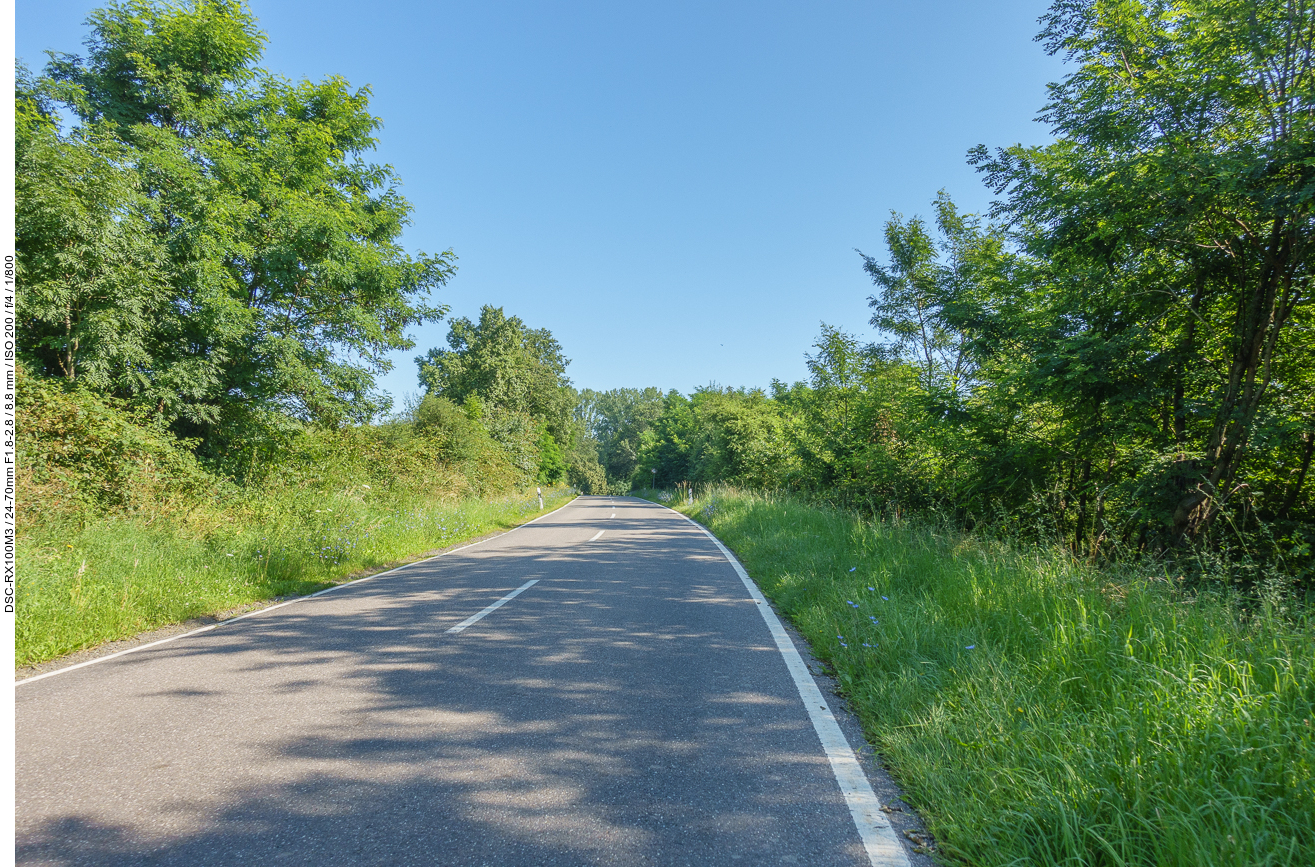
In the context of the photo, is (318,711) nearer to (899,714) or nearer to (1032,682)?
(899,714)

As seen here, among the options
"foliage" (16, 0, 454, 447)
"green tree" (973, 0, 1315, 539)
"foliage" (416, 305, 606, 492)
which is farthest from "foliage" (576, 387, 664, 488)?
"green tree" (973, 0, 1315, 539)

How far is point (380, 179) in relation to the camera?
15781mm

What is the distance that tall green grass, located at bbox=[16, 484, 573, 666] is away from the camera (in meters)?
5.74

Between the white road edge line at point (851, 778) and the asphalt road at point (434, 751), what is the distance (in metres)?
0.07

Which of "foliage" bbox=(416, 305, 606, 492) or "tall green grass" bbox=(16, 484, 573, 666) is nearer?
"tall green grass" bbox=(16, 484, 573, 666)

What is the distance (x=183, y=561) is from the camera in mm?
7809

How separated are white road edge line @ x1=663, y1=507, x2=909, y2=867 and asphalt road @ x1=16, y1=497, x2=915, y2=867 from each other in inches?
2.9

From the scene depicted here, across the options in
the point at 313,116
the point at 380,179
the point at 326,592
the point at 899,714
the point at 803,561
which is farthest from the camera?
the point at 380,179

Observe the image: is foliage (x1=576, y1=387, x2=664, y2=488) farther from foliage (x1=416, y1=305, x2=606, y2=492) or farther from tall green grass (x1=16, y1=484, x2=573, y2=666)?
tall green grass (x1=16, y1=484, x2=573, y2=666)

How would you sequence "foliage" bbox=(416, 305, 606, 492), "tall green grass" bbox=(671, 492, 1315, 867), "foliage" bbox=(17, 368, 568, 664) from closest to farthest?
"tall green grass" bbox=(671, 492, 1315, 867)
"foliage" bbox=(17, 368, 568, 664)
"foliage" bbox=(416, 305, 606, 492)

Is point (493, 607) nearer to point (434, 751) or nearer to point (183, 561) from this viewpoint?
point (434, 751)

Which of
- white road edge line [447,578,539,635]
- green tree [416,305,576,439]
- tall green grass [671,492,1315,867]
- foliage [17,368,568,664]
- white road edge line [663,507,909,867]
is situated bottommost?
white road edge line [663,507,909,867]

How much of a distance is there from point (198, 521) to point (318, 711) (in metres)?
7.66

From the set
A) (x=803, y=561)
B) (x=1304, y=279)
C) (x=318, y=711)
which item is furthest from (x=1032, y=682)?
(x=1304, y=279)
